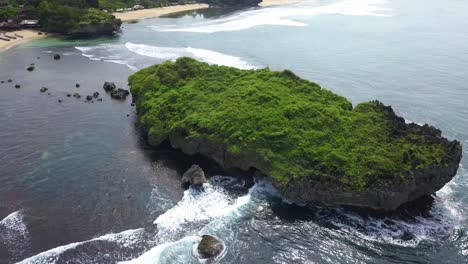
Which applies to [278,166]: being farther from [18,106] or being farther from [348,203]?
[18,106]

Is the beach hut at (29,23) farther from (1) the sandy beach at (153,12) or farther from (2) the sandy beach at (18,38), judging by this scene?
(1) the sandy beach at (153,12)

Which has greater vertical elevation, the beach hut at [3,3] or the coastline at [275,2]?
the coastline at [275,2]

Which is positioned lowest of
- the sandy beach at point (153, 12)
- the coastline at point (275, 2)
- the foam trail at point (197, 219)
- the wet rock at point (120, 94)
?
the foam trail at point (197, 219)

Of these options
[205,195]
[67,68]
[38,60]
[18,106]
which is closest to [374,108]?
[205,195]

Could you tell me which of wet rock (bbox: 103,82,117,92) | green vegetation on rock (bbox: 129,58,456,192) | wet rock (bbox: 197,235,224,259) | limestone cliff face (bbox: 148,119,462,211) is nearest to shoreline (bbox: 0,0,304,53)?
wet rock (bbox: 103,82,117,92)

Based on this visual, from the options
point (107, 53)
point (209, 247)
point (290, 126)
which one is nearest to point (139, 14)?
point (107, 53)

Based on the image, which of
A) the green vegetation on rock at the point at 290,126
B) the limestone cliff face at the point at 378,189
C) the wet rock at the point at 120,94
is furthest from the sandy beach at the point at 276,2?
the limestone cliff face at the point at 378,189
